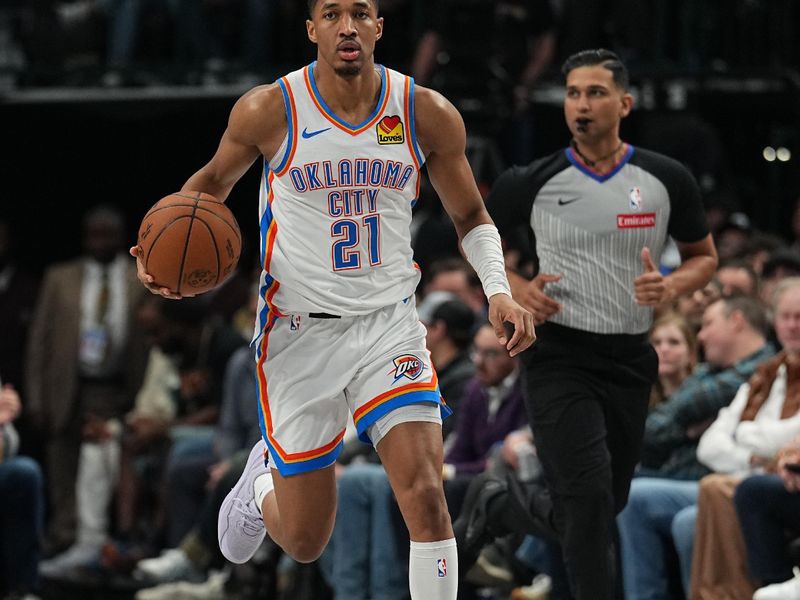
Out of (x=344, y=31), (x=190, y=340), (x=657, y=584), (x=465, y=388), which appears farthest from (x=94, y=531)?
(x=344, y=31)

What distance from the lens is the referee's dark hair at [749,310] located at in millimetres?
7359

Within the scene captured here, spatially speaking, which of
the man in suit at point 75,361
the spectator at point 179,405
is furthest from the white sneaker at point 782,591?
the man in suit at point 75,361

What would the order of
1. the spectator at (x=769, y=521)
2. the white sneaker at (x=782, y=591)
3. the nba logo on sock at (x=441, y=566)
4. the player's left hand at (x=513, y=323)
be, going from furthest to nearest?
the spectator at (x=769, y=521)
the white sneaker at (x=782, y=591)
the nba logo on sock at (x=441, y=566)
the player's left hand at (x=513, y=323)

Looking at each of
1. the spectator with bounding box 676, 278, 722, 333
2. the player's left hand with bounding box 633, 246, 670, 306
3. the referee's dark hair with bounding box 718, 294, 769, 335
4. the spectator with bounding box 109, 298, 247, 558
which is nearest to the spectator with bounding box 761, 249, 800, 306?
the spectator with bounding box 676, 278, 722, 333

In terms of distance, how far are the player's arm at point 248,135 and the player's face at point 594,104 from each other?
138 centimetres

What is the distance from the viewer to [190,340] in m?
9.97

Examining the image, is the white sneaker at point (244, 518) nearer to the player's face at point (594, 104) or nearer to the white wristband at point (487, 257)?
the white wristband at point (487, 257)

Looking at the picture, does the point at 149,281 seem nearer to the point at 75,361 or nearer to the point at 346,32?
the point at 346,32

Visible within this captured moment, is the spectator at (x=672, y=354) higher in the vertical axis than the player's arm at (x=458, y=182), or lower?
lower

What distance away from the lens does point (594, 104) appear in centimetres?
606

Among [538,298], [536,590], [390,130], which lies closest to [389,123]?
[390,130]

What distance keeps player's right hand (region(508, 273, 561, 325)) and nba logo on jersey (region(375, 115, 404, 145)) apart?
99cm

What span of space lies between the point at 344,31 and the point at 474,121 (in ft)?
17.8

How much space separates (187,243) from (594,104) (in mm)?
1818
